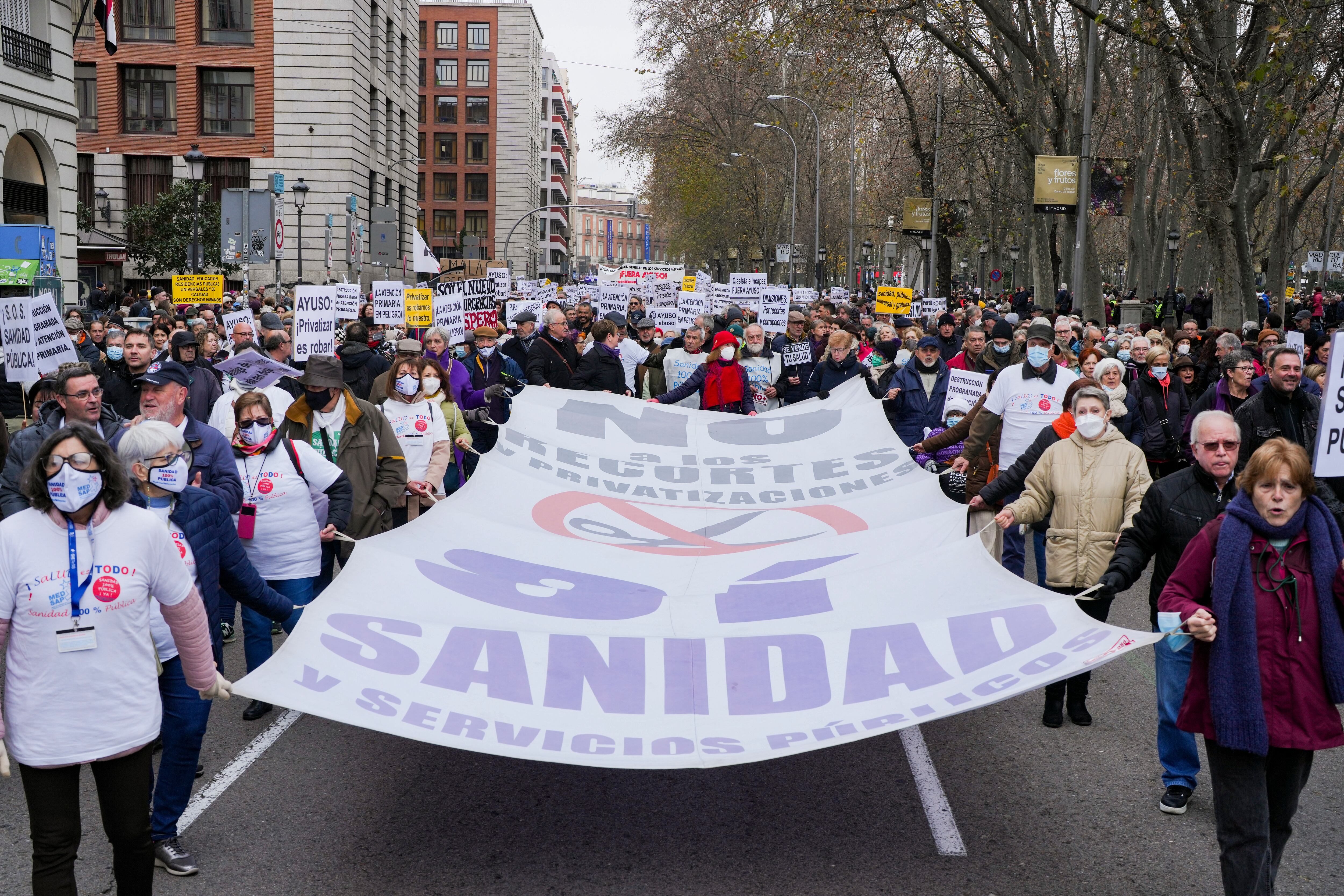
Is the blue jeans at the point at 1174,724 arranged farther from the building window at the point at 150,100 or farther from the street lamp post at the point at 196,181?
the building window at the point at 150,100

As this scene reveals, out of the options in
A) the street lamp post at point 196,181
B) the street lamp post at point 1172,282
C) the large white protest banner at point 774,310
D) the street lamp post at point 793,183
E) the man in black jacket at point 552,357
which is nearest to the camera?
the man in black jacket at point 552,357

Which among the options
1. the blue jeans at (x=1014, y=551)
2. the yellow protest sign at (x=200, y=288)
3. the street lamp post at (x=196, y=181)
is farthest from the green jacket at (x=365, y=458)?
the street lamp post at (x=196, y=181)

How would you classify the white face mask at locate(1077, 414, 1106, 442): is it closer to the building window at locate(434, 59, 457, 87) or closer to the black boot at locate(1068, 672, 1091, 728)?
the black boot at locate(1068, 672, 1091, 728)

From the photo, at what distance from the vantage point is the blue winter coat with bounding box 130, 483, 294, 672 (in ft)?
17.8

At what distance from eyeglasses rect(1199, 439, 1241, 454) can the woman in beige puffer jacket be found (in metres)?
1.16

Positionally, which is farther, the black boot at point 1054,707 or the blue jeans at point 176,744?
the black boot at point 1054,707

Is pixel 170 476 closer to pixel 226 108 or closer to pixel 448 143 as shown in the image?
pixel 226 108

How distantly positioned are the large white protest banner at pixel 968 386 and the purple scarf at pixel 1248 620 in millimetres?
6625

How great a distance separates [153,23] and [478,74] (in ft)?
199

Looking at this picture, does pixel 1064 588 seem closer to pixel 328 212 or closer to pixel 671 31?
pixel 328 212

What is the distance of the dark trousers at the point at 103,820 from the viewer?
14.0 feet

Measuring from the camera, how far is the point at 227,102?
45438 millimetres

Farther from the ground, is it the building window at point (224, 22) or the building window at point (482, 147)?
the building window at point (482, 147)

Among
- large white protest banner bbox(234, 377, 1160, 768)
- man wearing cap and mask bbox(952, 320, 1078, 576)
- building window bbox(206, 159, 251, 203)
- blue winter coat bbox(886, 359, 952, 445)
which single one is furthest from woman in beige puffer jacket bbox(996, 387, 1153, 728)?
building window bbox(206, 159, 251, 203)
